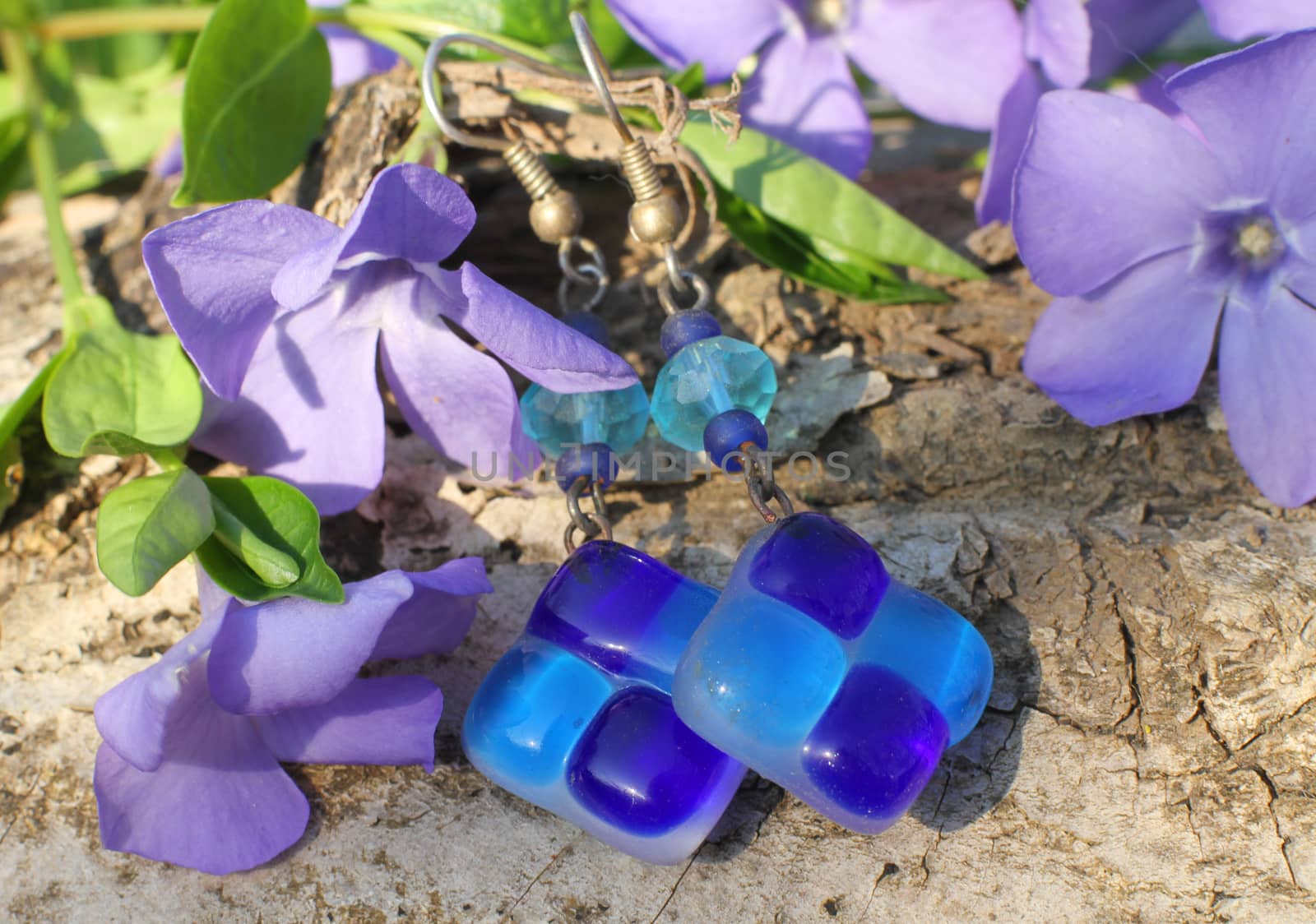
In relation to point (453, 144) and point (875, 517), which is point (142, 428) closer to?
point (453, 144)

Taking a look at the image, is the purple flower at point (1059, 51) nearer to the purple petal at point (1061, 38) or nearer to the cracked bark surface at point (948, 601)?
the purple petal at point (1061, 38)

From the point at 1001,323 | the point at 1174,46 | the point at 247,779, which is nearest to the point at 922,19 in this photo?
the point at 1001,323

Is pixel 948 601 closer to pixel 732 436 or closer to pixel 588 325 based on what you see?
pixel 732 436

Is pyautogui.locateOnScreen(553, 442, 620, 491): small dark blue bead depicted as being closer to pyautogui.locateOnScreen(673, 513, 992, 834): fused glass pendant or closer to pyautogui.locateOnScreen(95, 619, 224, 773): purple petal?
pyautogui.locateOnScreen(673, 513, 992, 834): fused glass pendant

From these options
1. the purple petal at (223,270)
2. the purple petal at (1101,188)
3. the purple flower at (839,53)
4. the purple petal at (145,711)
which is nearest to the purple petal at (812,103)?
the purple flower at (839,53)

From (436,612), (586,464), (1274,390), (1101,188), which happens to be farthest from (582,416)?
(1274,390)
